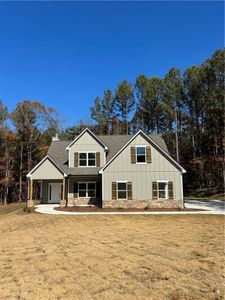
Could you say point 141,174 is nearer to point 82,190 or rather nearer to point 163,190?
point 163,190

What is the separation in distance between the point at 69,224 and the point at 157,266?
7.75m

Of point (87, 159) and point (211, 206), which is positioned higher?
point (87, 159)

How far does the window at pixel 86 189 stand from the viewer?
22406mm

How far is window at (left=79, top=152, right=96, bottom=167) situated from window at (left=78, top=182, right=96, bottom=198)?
5.49 feet

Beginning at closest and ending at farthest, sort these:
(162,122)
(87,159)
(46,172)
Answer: (46,172) → (87,159) → (162,122)

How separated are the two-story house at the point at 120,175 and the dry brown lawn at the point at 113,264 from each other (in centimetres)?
895

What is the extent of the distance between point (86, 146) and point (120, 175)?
459 centimetres

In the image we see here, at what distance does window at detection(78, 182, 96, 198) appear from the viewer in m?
22.4

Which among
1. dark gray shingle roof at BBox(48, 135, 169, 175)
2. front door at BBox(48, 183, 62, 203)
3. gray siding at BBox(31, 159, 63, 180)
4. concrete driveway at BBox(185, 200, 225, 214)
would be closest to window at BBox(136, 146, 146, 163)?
dark gray shingle roof at BBox(48, 135, 169, 175)

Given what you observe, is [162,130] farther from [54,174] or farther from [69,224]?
[69,224]

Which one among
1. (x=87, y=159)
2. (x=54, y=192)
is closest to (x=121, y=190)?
(x=87, y=159)

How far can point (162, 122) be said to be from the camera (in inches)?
1679

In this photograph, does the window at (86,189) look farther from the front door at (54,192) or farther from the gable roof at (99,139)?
the front door at (54,192)

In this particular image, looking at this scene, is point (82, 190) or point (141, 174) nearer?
point (141, 174)
